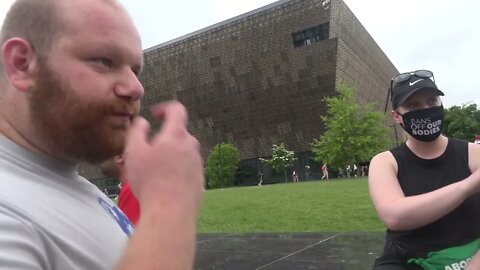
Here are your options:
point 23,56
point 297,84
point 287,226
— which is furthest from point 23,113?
point 297,84

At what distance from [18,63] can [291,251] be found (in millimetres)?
6744

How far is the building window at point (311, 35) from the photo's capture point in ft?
159

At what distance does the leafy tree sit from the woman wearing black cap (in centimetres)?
8129

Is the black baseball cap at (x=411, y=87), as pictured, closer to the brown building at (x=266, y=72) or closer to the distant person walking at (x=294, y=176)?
the brown building at (x=266, y=72)

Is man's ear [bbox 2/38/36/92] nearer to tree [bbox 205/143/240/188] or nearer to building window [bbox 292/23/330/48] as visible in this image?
building window [bbox 292/23/330/48]

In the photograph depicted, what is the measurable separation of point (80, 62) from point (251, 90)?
52.5 metres

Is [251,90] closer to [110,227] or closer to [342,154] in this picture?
[342,154]

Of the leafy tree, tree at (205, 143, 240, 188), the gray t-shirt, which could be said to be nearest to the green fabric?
the gray t-shirt

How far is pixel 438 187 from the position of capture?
250cm

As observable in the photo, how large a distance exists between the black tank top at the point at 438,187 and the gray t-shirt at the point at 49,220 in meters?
1.76

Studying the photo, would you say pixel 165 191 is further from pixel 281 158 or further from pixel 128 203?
pixel 281 158

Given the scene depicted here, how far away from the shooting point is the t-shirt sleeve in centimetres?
81

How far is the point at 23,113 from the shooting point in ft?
3.72

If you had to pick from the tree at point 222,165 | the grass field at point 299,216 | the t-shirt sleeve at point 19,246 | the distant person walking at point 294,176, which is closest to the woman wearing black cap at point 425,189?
the t-shirt sleeve at point 19,246
